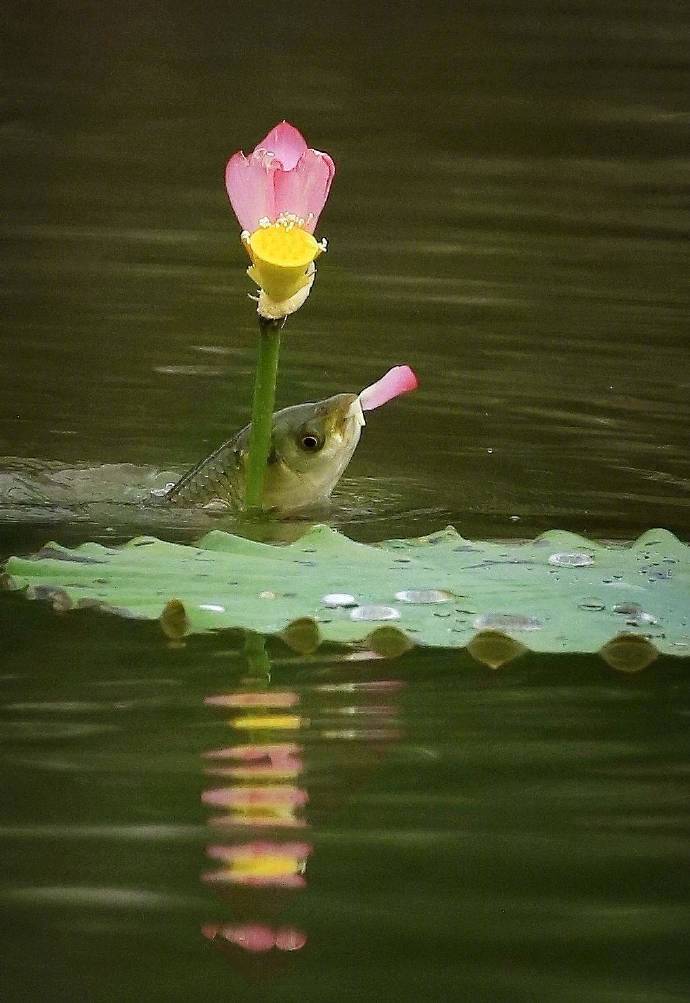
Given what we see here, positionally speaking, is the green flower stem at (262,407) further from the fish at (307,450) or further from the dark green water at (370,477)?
the dark green water at (370,477)

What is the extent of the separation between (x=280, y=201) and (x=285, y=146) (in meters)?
0.08

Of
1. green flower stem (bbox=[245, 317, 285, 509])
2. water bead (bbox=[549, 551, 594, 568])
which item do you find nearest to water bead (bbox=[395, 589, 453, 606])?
water bead (bbox=[549, 551, 594, 568])

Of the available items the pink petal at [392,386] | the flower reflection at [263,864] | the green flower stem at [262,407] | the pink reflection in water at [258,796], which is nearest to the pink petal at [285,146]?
the green flower stem at [262,407]

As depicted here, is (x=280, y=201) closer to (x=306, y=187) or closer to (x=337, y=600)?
(x=306, y=187)

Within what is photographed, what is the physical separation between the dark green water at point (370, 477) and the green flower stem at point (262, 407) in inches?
10.6

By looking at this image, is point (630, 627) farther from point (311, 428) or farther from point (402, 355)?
point (402, 355)

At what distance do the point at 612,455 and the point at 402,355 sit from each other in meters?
1.26

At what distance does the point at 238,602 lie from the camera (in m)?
2.70

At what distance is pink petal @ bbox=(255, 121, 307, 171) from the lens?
9.86 feet

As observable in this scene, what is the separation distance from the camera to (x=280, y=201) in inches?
118

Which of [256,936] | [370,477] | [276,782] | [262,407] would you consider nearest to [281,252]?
[262,407]

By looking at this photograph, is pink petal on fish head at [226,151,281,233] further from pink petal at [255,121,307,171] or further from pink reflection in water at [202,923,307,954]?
pink reflection in water at [202,923,307,954]

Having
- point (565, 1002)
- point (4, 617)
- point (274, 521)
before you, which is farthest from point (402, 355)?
point (565, 1002)

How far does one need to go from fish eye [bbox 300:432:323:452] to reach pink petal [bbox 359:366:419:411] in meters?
0.21
